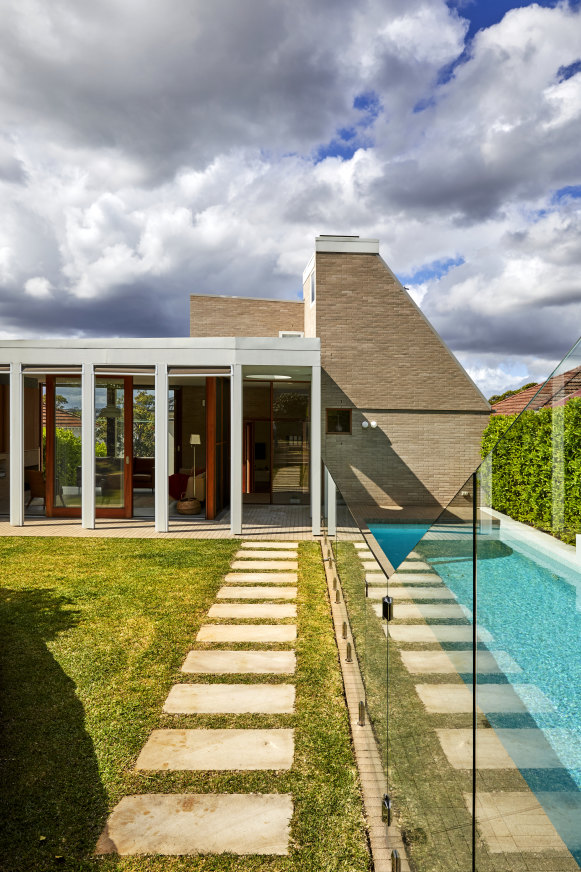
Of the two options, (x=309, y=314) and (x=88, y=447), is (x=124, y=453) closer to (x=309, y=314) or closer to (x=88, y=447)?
(x=88, y=447)

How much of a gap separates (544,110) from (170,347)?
2095 centimetres

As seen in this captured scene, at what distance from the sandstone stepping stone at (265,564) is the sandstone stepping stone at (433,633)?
569 centimetres

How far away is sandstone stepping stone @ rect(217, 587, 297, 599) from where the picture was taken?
23.6 feet

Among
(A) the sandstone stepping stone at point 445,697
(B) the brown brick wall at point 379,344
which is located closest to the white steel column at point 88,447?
(B) the brown brick wall at point 379,344

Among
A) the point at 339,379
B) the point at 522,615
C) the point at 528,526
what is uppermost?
the point at 339,379

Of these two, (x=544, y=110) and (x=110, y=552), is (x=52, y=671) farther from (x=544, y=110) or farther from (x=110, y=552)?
(x=544, y=110)

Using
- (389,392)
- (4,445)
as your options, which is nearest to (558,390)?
(389,392)

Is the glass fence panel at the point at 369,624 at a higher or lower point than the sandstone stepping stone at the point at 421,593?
lower

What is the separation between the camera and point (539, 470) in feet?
6.07

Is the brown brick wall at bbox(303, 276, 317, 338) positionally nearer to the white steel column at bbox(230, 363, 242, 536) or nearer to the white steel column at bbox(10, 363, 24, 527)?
the white steel column at bbox(230, 363, 242, 536)

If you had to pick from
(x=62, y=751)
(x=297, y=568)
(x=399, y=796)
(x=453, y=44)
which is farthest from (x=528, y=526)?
(x=453, y=44)

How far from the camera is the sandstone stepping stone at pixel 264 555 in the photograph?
9.22 meters

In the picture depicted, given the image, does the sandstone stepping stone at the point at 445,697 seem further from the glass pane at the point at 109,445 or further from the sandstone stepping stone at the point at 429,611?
the glass pane at the point at 109,445

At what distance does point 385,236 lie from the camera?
16.9 metres
